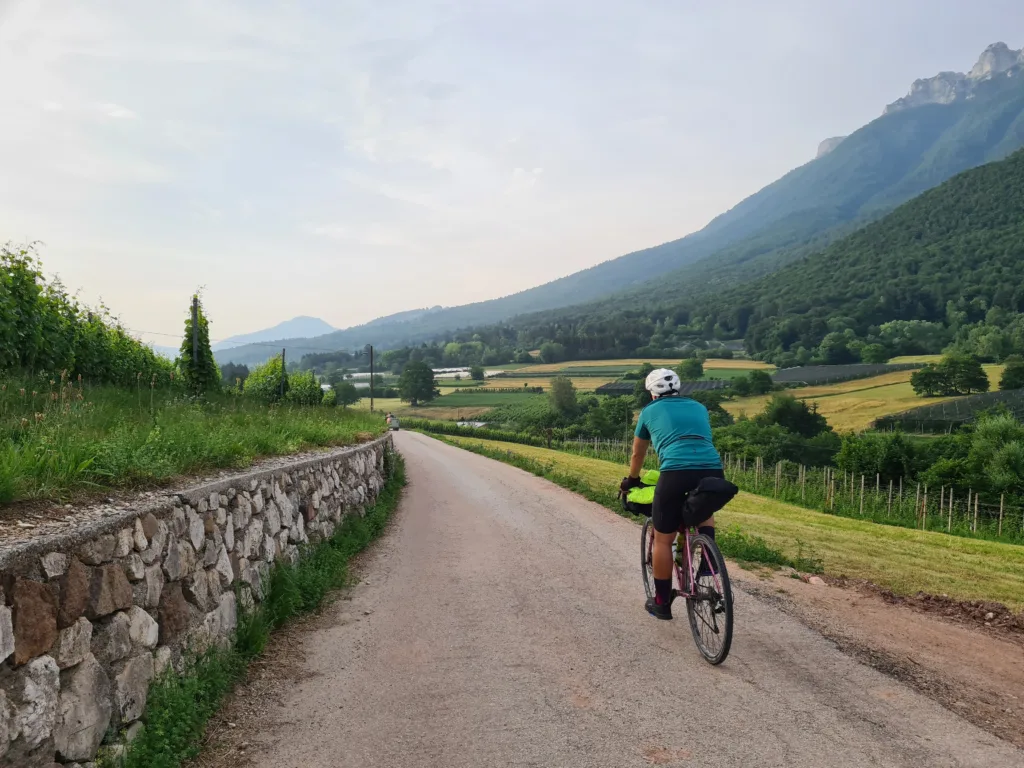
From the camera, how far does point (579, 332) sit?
471 ft

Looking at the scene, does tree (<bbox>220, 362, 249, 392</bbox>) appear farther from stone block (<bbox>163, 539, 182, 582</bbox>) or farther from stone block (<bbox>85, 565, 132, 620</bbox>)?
stone block (<bbox>85, 565, 132, 620</bbox>)

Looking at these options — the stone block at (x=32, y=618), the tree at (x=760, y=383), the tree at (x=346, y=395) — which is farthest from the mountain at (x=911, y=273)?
the stone block at (x=32, y=618)

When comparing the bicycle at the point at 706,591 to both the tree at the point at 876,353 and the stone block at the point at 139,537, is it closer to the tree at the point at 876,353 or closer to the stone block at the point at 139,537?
the stone block at the point at 139,537

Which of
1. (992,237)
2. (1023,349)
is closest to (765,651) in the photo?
(1023,349)

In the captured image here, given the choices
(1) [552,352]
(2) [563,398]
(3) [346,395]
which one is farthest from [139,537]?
(1) [552,352]

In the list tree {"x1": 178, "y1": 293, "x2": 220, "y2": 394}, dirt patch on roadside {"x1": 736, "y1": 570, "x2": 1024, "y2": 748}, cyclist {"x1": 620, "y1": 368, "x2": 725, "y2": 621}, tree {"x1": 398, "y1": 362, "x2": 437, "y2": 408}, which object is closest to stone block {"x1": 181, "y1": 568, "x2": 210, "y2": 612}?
cyclist {"x1": 620, "y1": 368, "x2": 725, "y2": 621}

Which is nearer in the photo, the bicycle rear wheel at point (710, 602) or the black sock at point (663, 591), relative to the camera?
the bicycle rear wheel at point (710, 602)

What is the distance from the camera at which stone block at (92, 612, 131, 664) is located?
3.19 m

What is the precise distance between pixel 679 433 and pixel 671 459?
21cm

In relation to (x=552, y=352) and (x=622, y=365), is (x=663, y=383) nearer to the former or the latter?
(x=622, y=365)

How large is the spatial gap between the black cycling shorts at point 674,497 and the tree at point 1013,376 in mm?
83566

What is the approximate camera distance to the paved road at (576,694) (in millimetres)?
3598

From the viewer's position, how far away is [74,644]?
9.83 ft

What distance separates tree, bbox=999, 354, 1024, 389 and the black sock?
83.3 m
